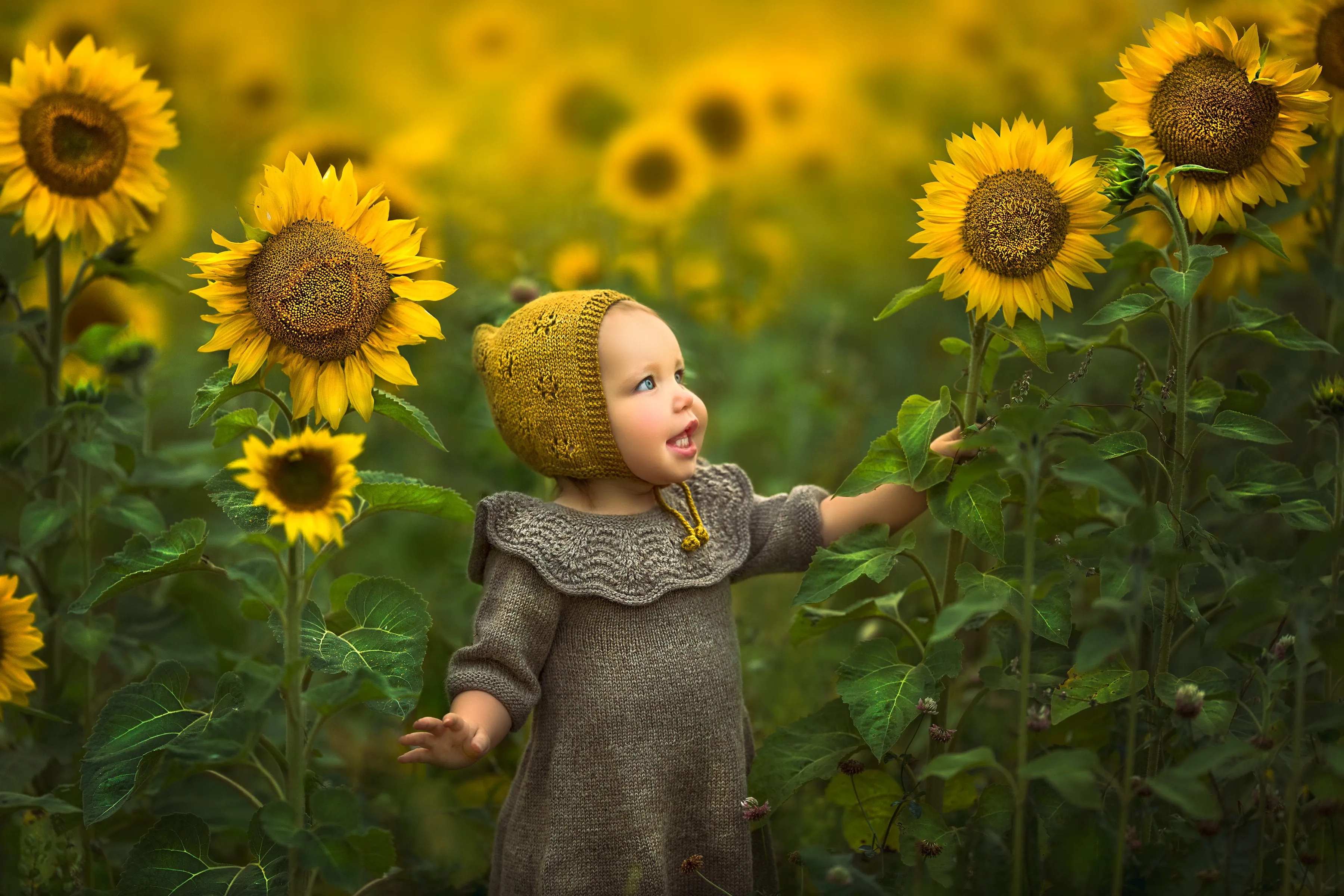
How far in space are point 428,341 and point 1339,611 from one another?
236 cm

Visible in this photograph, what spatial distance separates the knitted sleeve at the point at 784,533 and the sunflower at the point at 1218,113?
2.54ft

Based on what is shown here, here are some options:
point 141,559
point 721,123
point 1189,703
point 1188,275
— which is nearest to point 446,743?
point 141,559

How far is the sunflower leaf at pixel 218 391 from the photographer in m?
1.65

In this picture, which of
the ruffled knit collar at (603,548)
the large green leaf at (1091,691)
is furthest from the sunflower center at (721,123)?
the large green leaf at (1091,691)

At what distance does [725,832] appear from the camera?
6.34 ft

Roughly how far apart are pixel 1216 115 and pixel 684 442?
3.19 feet

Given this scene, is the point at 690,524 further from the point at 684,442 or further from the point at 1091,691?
the point at 1091,691

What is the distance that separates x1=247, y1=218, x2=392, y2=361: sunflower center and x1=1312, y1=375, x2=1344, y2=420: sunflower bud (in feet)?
4.76

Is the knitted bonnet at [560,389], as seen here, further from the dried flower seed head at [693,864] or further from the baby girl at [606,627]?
the dried flower seed head at [693,864]

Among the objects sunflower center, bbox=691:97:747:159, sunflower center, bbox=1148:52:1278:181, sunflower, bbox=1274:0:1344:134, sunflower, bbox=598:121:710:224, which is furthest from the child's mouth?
sunflower center, bbox=691:97:747:159

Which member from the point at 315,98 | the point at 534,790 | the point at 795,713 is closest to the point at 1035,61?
the point at 795,713

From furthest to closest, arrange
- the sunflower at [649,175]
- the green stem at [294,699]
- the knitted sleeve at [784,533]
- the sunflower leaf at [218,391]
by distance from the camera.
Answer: the sunflower at [649,175] → the knitted sleeve at [784,533] → the sunflower leaf at [218,391] → the green stem at [294,699]

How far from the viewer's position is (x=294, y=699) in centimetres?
158

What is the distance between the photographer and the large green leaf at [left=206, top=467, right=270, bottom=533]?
5.48 ft
